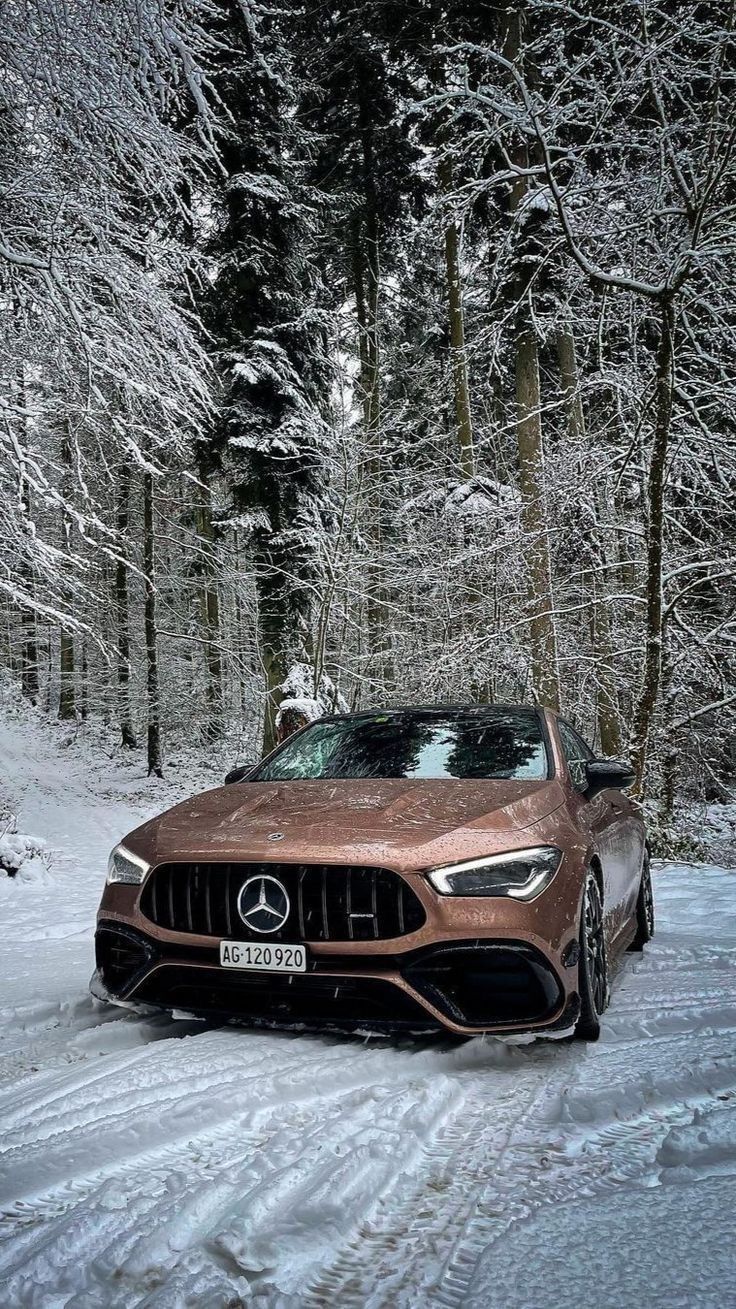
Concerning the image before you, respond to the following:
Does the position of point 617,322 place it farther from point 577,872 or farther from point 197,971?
point 197,971

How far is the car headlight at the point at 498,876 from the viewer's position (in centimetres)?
→ 307

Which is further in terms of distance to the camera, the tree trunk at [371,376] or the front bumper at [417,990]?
the tree trunk at [371,376]

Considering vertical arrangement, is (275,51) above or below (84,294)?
above

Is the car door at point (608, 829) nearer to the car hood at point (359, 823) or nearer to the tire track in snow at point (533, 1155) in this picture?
the car hood at point (359, 823)

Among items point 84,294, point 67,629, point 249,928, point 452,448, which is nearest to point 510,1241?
point 249,928

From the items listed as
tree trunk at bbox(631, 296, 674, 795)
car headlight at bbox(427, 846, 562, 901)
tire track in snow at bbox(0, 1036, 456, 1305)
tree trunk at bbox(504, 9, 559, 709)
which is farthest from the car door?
tree trunk at bbox(504, 9, 559, 709)

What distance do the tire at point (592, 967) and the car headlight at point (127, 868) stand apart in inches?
66.2

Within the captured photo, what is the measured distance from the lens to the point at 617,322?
8.27m

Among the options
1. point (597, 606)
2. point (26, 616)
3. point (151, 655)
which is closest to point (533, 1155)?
point (597, 606)

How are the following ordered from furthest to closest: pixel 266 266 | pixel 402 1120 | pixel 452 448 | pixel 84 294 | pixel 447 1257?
pixel 452 448
pixel 266 266
pixel 84 294
pixel 402 1120
pixel 447 1257

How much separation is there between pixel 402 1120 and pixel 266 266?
14.5m

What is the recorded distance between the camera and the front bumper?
9.86 ft

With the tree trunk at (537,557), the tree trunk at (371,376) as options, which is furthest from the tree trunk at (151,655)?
the tree trunk at (537,557)

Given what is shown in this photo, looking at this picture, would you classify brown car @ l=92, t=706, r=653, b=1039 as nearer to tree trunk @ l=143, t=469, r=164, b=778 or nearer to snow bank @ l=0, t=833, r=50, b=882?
snow bank @ l=0, t=833, r=50, b=882
